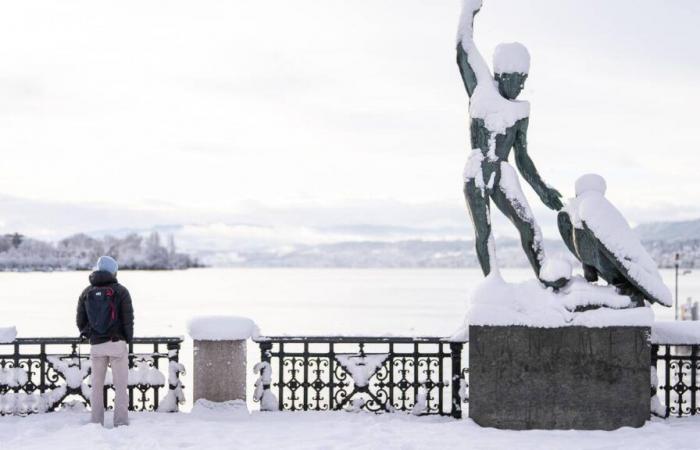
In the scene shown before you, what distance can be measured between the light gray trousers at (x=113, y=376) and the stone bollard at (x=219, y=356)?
814 millimetres

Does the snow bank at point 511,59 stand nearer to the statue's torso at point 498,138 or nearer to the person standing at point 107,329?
the statue's torso at point 498,138

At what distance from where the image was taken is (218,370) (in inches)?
353

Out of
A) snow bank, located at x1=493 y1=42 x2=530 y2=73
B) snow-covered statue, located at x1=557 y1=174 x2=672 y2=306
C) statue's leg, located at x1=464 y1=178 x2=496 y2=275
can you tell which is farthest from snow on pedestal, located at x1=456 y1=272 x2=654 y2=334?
snow bank, located at x1=493 y1=42 x2=530 y2=73

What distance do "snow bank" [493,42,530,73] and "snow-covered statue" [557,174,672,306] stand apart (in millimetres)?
1363

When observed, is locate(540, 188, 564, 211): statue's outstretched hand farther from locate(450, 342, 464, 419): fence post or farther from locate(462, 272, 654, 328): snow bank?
locate(450, 342, 464, 419): fence post

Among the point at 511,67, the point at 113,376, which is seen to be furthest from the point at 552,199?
the point at 113,376

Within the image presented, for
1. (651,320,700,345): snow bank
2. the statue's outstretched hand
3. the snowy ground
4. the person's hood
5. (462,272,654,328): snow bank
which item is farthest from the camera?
the statue's outstretched hand

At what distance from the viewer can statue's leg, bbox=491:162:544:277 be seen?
875 centimetres

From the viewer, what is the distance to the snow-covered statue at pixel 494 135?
875 centimetres

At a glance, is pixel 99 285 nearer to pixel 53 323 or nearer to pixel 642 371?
pixel 642 371

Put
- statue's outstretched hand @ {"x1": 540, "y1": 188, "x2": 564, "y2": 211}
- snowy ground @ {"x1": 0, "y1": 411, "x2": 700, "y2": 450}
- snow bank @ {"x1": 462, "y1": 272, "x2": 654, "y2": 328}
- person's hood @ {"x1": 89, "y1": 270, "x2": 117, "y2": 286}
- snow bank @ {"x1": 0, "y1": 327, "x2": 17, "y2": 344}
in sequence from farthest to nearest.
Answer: snow bank @ {"x1": 0, "y1": 327, "x2": 17, "y2": 344}
statue's outstretched hand @ {"x1": 540, "y1": 188, "x2": 564, "y2": 211}
person's hood @ {"x1": 89, "y1": 270, "x2": 117, "y2": 286}
snow bank @ {"x1": 462, "y1": 272, "x2": 654, "y2": 328}
snowy ground @ {"x1": 0, "y1": 411, "x2": 700, "y2": 450}

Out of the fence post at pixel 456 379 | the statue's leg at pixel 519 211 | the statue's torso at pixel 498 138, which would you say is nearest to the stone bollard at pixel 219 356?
the fence post at pixel 456 379

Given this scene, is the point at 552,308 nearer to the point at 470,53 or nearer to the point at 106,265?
the point at 470,53

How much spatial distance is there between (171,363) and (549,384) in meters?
4.06
